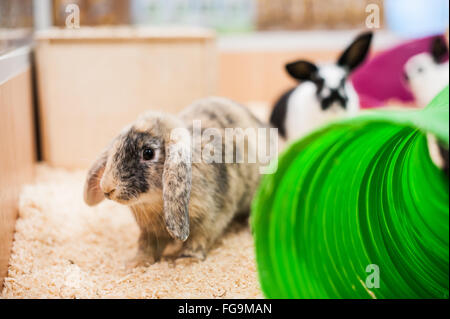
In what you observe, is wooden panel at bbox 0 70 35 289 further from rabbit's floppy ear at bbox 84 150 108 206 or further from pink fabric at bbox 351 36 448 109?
pink fabric at bbox 351 36 448 109

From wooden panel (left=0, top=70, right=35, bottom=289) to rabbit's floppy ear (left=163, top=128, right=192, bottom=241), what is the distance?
454 mm

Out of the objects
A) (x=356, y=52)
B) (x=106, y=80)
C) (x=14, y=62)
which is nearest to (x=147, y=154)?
(x=14, y=62)

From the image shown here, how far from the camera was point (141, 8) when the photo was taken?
3512 millimetres

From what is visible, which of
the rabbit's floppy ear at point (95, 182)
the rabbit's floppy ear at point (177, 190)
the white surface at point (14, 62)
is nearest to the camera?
the rabbit's floppy ear at point (177, 190)

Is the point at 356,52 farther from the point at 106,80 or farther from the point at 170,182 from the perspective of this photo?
the point at 170,182

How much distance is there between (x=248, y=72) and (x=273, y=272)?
341 centimetres

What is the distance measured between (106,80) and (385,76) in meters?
2.17

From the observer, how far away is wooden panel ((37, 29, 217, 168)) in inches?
92.1

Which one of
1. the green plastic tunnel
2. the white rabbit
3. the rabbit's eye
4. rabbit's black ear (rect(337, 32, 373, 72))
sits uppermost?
rabbit's black ear (rect(337, 32, 373, 72))

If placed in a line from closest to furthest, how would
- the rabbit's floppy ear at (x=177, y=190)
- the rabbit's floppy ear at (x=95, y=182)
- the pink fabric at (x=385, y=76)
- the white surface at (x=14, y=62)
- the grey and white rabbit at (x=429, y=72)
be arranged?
the rabbit's floppy ear at (x=177, y=190), the rabbit's floppy ear at (x=95, y=182), the white surface at (x=14, y=62), the grey and white rabbit at (x=429, y=72), the pink fabric at (x=385, y=76)

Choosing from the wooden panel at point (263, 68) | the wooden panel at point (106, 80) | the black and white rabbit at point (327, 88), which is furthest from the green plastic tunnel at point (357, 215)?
the wooden panel at point (263, 68)

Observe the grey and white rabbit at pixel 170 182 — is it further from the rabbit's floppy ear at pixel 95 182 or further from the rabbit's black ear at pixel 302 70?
the rabbit's black ear at pixel 302 70

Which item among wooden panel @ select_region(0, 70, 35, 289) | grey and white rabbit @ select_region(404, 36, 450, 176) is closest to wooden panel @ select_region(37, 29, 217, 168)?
wooden panel @ select_region(0, 70, 35, 289)

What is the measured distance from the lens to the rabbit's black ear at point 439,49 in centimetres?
282
